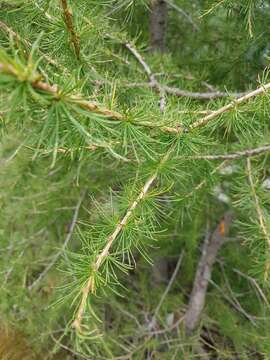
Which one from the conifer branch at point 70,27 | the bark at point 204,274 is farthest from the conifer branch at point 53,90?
the bark at point 204,274

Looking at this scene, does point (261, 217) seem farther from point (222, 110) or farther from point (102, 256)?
point (102, 256)

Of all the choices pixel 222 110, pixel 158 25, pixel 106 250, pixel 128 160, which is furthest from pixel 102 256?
pixel 158 25

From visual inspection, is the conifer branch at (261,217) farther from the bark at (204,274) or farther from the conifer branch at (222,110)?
the bark at (204,274)

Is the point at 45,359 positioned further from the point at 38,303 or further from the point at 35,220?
the point at 35,220

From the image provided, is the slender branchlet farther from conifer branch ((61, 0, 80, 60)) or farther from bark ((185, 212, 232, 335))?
bark ((185, 212, 232, 335))

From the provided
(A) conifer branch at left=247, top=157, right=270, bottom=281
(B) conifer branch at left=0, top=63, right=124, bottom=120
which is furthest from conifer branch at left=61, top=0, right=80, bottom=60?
(A) conifer branch at left=247, top=157, right=270, bottom=281
